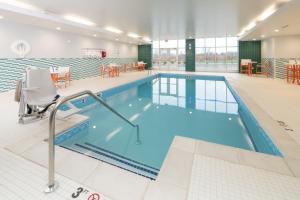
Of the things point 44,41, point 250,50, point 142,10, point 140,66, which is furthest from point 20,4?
point 250,50

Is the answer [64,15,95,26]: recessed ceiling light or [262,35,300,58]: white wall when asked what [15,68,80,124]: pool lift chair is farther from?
[262,35,300,58]: white wall

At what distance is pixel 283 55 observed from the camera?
9.61 meters

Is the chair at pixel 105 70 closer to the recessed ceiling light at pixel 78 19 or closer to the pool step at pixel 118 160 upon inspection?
the recessed ceiling light at pixel 78 19

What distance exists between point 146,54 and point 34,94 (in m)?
13.8

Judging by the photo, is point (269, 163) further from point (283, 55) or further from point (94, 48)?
point (94, 48)

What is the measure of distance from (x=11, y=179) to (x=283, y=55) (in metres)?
11.5

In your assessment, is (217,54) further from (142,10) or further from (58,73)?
(58,73)

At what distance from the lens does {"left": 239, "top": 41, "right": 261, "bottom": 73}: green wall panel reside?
12.6 metres

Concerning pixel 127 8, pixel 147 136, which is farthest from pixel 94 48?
pixel 147 136

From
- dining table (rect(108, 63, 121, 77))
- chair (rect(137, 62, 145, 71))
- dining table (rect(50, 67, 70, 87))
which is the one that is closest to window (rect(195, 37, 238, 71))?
chair (rect(137, 62, 145, 71))

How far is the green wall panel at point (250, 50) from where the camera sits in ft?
41.5

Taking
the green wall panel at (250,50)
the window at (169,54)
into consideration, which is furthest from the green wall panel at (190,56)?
the green wall panel at (250,50)

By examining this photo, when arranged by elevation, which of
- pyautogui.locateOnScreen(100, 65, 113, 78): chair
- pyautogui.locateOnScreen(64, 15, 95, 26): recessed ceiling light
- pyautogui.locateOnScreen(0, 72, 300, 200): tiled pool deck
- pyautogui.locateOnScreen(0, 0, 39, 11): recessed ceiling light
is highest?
pyautogui.locateOnScreen(64, 15, 95, 26): recessed ceiling light

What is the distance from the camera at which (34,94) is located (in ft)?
11.1
